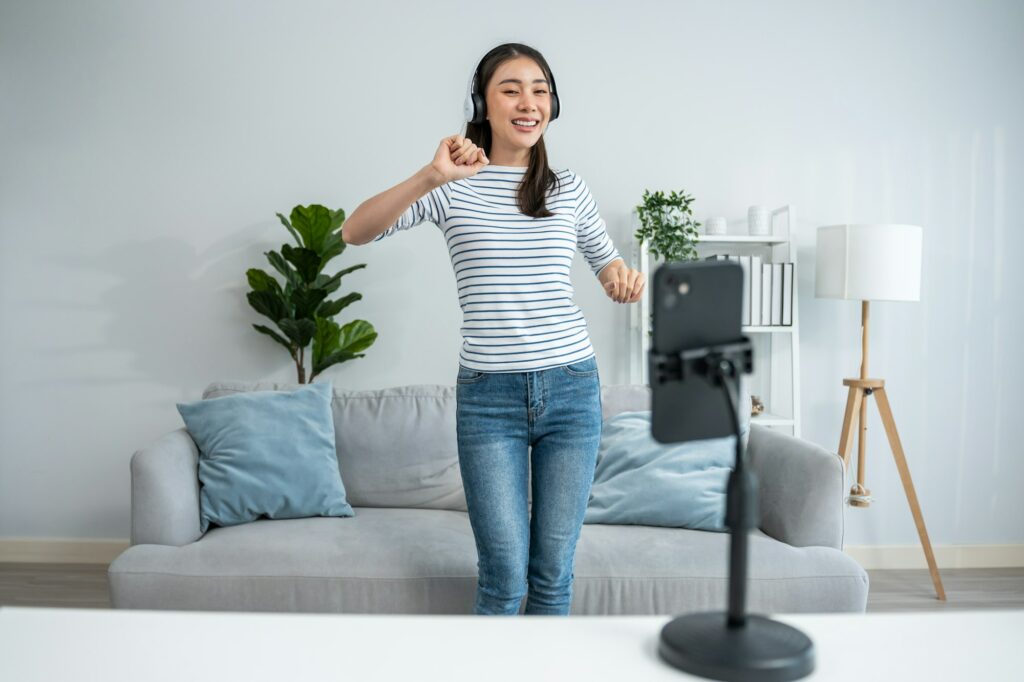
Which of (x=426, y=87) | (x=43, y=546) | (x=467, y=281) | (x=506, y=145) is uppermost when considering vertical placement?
(x=426, y=87)

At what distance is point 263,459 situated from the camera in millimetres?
2488

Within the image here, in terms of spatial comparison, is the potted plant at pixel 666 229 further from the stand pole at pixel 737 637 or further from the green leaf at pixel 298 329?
the stand pole at pixel 737 637

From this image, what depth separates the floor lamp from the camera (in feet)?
10.3

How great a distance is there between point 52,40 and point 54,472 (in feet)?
6.16

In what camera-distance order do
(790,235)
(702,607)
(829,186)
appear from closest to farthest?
(702,607) < (790,235) < (829,186)

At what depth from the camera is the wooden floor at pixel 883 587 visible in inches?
119

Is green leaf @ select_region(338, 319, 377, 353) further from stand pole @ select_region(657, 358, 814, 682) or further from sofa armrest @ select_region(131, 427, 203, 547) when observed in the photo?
stand pole @ select_region(657, 358, 814, 682)

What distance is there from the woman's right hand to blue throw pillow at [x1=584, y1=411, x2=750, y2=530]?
1379 mm

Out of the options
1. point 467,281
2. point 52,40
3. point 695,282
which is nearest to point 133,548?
point 467,281

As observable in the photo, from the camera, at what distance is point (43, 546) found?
3545mm

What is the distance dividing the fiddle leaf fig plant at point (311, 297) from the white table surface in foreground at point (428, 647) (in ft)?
7.74

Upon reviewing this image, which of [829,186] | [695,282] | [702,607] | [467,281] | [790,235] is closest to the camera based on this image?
[695,282]

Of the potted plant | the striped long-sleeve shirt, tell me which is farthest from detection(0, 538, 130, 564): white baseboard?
the striped long-sleeve shirt

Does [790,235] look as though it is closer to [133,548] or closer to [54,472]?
[133,548]
